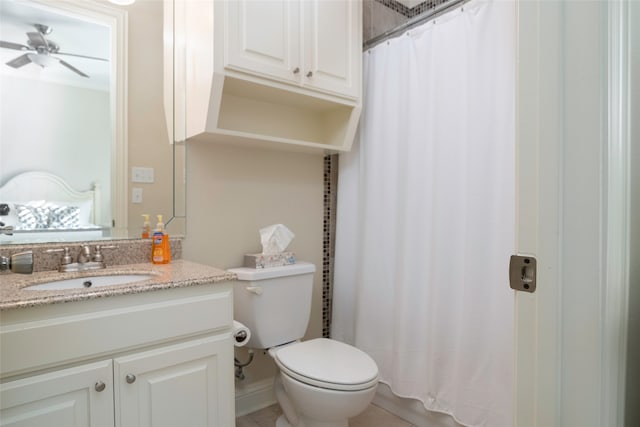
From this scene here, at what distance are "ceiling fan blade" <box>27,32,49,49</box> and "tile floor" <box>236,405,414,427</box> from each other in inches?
73.3

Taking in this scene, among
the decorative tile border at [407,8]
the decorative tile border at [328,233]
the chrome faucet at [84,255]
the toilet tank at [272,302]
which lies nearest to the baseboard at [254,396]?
the toilet tank at [272,302]

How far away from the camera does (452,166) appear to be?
1653 mm

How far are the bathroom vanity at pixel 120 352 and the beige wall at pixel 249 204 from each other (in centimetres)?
45

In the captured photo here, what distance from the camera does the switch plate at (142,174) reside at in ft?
5.40

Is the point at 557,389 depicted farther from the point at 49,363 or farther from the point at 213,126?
the point at 213,126

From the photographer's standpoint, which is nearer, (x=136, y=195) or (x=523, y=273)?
(x=523, y=273)

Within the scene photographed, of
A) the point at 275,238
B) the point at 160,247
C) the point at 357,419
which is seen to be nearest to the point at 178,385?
the point at 160,247

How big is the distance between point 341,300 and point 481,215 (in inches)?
39.1

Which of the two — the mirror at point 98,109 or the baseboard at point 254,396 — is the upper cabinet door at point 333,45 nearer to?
the mirror at point 98,109

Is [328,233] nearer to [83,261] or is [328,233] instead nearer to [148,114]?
[148,114]

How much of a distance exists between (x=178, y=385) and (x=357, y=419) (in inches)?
42.3

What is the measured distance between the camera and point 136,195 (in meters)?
1.65

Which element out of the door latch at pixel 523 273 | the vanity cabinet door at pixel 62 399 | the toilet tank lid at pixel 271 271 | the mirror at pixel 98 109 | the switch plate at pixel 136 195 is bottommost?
the vanity cabinet door at pixel 62 399

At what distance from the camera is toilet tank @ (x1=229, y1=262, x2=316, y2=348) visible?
172cm
